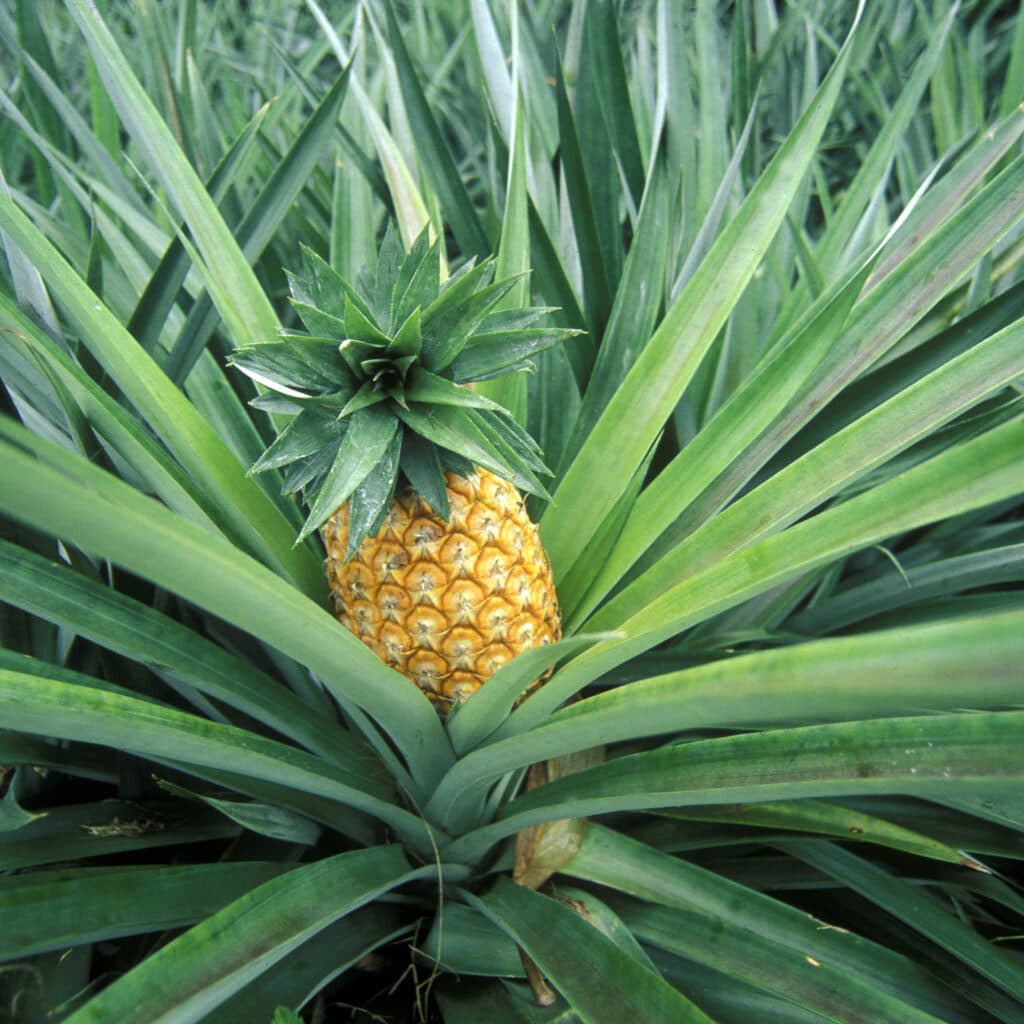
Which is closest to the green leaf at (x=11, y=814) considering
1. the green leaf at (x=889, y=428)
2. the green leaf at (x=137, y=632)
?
the green leaf at (x=137, y=632)

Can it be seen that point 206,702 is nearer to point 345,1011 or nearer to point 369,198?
point 345,1011

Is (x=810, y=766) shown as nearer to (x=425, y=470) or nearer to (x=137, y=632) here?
(x=425, y=470)

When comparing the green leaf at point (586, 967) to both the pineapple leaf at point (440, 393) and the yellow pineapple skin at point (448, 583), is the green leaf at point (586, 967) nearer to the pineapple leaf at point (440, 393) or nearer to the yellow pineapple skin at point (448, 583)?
the yellow pineapple skin at point (448, 583)

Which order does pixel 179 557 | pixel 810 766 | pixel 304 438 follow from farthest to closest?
pixel 304 438
pixel 810 766
pixel 179 557

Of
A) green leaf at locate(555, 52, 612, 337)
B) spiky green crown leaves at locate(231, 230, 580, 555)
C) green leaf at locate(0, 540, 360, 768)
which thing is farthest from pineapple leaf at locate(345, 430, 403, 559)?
green leaf at locate(555, 52, 612, 337)

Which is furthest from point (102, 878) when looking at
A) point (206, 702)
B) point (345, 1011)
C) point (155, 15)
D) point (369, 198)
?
point (155, 15)

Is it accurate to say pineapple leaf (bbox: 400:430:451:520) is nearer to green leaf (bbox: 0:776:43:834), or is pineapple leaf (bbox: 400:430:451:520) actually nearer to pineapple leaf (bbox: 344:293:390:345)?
pineapple leaf (bbox: 344:293:390:345)

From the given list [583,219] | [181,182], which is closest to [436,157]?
[583,219]
